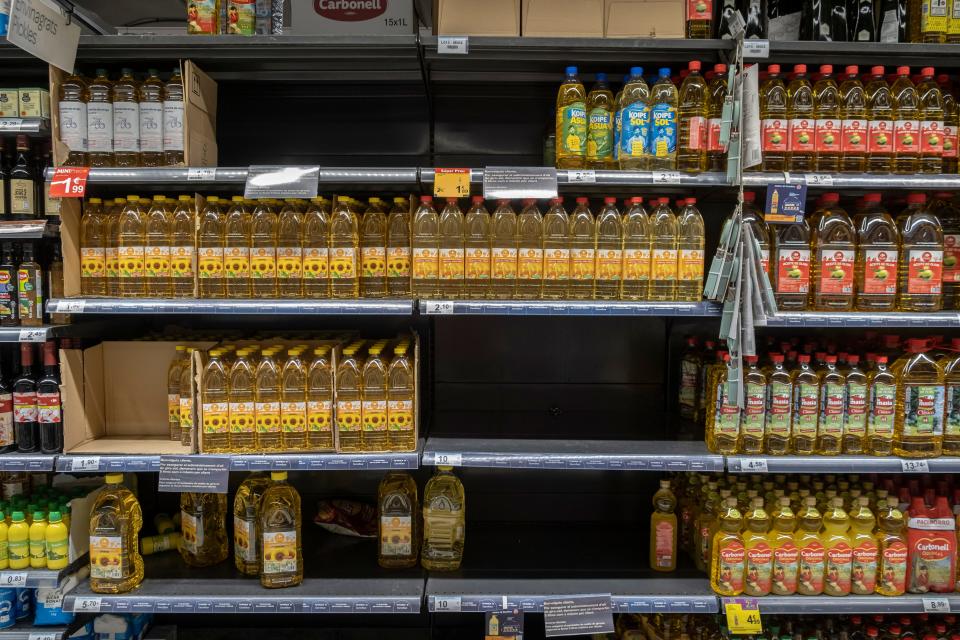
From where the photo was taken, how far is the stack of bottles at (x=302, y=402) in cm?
239

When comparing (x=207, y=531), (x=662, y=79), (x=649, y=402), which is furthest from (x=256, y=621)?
(x=662, y=79)

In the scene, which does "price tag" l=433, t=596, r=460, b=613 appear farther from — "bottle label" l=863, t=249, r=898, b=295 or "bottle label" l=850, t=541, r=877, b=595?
"bottle label" l=863, t=249, r=898, b=295

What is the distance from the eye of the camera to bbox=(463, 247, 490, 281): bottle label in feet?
7.95

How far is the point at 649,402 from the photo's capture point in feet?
10.1

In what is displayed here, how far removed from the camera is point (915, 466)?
2.34m

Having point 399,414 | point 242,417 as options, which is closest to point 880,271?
point 399,414

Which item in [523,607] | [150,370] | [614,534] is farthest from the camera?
[614,534]

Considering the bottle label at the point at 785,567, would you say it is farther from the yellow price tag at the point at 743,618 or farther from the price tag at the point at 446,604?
the price tag at the point at 446,604

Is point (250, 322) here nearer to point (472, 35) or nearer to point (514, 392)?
point (514, 392)

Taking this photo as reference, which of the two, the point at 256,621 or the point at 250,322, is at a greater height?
the point at 250,322

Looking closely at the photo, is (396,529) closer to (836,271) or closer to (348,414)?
(348,414)

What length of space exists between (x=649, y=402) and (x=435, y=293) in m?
1.26

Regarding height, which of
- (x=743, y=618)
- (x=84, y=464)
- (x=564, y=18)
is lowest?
(x=743, y=618)

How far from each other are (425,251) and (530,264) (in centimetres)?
39
